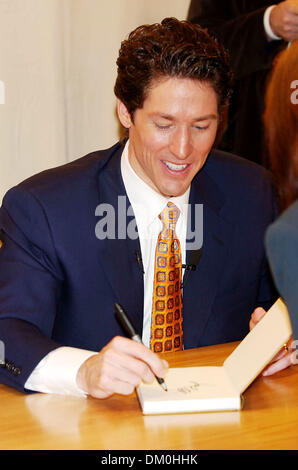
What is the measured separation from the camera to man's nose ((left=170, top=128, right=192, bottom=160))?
6.95ft

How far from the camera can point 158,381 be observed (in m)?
1.63

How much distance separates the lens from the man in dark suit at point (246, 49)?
9.54 ft

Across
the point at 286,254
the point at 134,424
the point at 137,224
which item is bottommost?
the point at 134,424

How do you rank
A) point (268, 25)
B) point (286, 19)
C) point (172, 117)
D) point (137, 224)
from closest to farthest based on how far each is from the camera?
1. point (172, 117)
2. point (137, 224)
3. point (286, 19)
4. point (268, 25)

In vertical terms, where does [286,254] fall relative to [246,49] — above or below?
below

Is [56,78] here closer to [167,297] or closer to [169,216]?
[169,216]

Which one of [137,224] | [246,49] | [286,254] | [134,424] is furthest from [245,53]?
[286,254]

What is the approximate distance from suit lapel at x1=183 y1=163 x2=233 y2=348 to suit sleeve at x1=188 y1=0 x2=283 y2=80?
75 centimetres

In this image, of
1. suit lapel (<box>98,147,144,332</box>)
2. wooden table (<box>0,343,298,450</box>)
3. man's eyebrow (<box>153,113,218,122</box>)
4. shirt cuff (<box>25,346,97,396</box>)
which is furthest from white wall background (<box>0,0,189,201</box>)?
wooden table (<box>0,343,298,450</box>)

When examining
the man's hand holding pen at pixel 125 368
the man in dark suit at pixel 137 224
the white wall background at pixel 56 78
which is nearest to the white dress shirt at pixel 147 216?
the man in dark suit at pixel 137 224

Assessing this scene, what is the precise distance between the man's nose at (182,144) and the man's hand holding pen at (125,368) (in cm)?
70

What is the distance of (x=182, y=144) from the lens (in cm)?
212

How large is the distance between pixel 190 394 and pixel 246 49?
5.78 feet

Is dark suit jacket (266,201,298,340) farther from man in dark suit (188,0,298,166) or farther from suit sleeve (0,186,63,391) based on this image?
man in dark suit (188,0,298,166)
